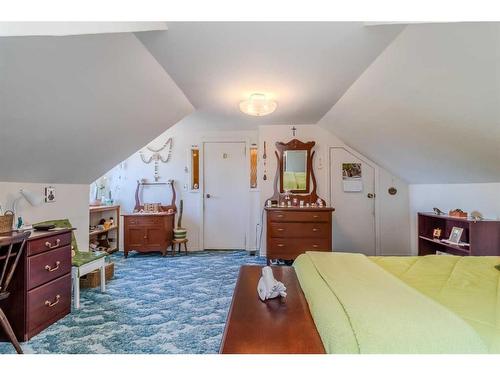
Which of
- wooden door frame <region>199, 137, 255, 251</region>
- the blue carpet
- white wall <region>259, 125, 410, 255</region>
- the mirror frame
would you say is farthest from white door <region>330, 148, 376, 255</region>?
the blue carpet

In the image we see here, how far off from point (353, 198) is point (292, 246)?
1.41m

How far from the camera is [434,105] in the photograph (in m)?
2.44

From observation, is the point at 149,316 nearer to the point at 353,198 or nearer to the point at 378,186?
the point at 353,198

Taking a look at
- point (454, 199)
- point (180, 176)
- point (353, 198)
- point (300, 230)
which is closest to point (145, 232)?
point (180, 176)

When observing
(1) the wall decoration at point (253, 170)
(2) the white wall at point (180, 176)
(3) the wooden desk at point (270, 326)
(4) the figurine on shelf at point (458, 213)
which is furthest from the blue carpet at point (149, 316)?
(4) the figurine on shelf at point (458, 213)

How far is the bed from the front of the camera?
1.00 meters

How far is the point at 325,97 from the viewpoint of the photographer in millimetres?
3361

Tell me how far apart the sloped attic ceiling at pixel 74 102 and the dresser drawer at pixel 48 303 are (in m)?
0.96

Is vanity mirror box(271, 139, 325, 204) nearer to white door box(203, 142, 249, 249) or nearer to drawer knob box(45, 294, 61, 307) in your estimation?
white door box(203, 142, 249, 249)

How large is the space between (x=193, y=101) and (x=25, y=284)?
237 cm

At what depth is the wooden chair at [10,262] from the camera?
183cm

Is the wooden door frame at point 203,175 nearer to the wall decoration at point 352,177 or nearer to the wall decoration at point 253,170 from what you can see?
the wall decoration at point 253,170
